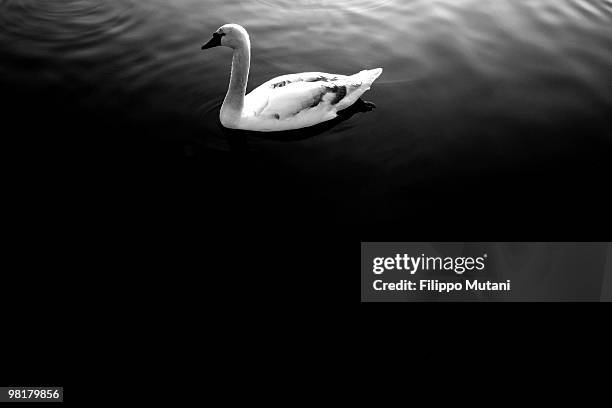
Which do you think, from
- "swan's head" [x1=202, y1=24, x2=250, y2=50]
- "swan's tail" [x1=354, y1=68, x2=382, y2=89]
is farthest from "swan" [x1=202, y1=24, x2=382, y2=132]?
"swan's tail" [x1=354, y1=68, x2=382, y2=89]

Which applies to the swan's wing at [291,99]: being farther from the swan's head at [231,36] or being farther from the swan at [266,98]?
the swan's head at [231,36]

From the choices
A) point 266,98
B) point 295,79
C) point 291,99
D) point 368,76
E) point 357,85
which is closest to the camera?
point 291,99

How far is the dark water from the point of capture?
29.1ft

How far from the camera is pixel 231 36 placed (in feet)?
32.1

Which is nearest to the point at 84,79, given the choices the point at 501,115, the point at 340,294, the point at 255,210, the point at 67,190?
the point at 67,190

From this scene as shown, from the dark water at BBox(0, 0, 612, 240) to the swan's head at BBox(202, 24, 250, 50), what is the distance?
1331mm

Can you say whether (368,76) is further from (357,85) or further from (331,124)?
(331,124)

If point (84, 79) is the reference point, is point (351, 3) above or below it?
above

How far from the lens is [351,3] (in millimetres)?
14453

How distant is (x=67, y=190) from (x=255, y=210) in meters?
2.91

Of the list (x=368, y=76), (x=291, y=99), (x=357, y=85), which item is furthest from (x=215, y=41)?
(x=368, y=76)

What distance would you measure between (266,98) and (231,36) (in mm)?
1184

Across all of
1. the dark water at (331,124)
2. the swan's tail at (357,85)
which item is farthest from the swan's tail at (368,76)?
the dark water at (331,124)

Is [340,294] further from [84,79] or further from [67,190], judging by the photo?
[84,79]
